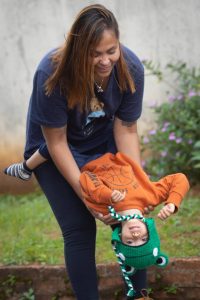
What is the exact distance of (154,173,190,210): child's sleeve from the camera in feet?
8.64

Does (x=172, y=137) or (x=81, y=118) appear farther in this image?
(x=172, y=137)

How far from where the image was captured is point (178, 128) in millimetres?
5273

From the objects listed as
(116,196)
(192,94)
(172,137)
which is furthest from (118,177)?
(192,94)

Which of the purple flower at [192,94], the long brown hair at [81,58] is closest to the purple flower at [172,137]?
the purple flower at [192,94]

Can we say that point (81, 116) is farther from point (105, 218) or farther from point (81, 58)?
point (105, 218)

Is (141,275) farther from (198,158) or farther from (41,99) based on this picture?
(198,158)

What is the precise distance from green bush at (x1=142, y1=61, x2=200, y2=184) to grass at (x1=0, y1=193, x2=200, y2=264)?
15.1 inches

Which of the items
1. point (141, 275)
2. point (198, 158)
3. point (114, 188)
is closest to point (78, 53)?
point (114, 188)

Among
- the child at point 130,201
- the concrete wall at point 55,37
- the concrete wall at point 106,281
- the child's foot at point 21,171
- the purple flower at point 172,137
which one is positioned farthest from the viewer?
the concrete wall at point 55,37

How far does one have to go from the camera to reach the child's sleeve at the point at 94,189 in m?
2.60

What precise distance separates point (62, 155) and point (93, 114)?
23cm

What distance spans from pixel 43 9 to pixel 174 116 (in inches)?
57.4

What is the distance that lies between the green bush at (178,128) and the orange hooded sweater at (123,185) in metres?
2.32

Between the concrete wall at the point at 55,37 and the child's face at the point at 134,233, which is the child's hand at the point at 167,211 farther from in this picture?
the concrete wall at the point at 55,37
